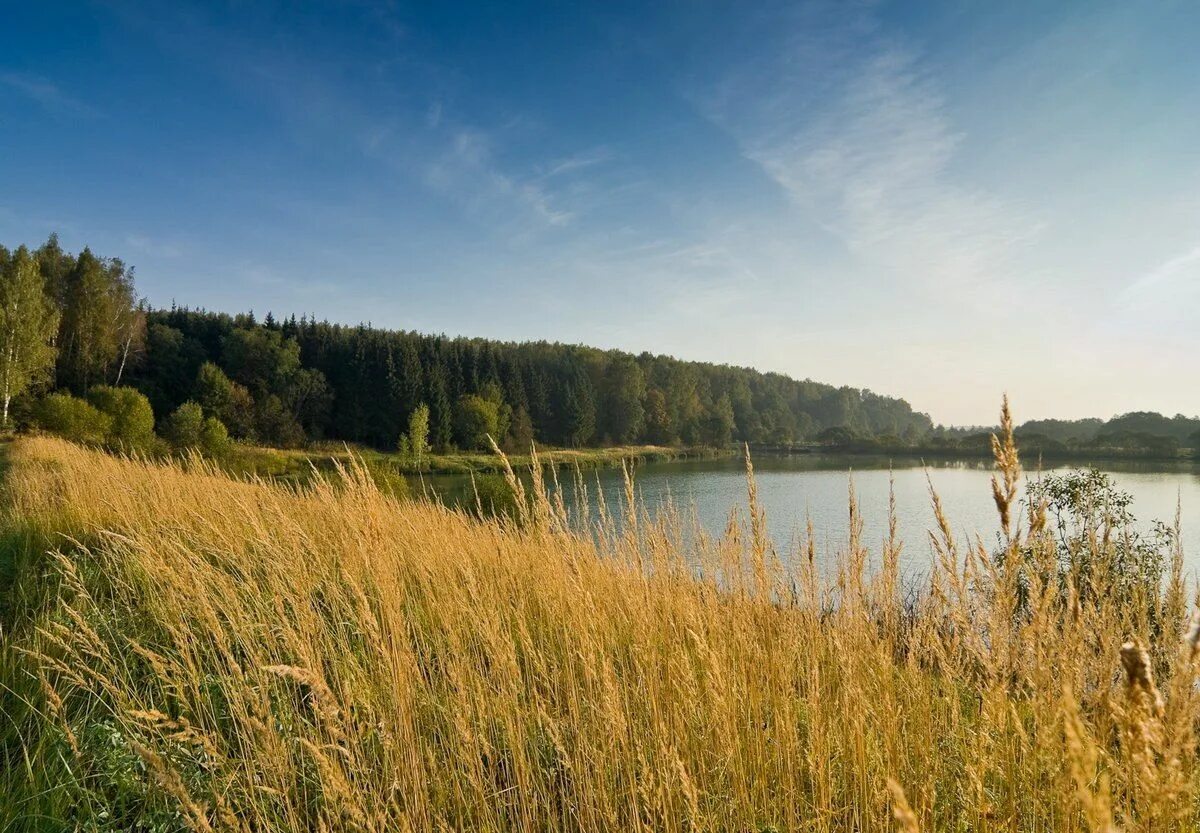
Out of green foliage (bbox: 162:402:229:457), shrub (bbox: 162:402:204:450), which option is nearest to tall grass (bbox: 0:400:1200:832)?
green foliage (bbox: 162:402:229:457)

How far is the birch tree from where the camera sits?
2538 centimetres

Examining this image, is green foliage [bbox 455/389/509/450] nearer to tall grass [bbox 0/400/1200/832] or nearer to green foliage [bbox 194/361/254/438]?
green foliage [bbox 194/361/254/438]

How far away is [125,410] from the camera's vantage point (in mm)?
27875

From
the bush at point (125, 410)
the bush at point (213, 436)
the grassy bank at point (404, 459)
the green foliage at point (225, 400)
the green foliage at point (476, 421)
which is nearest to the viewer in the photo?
the grassy bank at point (404, 459)

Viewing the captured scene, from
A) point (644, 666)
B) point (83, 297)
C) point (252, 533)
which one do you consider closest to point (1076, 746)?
point (644, 666)

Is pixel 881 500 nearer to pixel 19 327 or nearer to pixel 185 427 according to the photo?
pixel 185 427

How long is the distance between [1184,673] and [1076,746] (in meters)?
0.36

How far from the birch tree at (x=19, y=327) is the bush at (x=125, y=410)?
2656mm

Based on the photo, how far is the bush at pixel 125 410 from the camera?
87.1 ft

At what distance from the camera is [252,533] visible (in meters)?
4.40

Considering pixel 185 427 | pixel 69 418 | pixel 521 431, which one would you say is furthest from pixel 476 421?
pixel 69 418

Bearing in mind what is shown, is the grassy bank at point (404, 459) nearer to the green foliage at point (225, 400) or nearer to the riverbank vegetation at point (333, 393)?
the riverbank vegetation at point (333, 393)

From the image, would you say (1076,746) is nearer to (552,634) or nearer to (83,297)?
(552,634)

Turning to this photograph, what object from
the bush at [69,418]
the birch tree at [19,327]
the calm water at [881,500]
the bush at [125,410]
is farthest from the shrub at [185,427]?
the calm water at [881,500]
